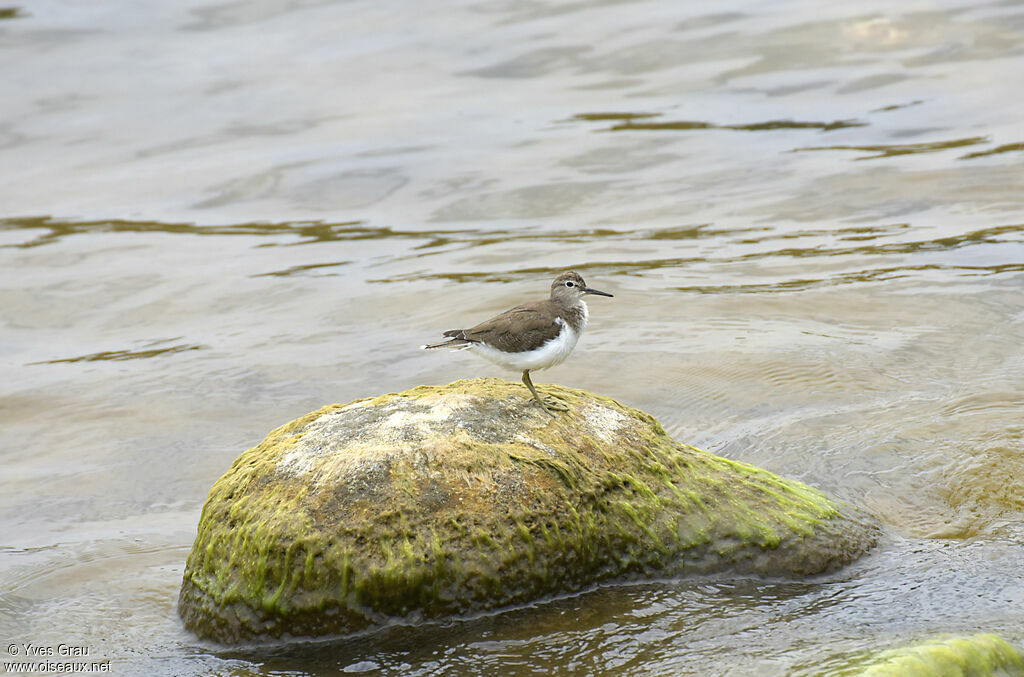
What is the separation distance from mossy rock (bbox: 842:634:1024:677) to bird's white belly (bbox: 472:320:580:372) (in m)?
2.30

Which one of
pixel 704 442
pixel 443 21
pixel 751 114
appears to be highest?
pixel 443 21

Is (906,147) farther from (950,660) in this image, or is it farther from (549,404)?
(950,660)

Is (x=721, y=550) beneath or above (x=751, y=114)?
beneath

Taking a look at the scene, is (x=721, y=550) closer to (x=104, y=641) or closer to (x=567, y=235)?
(x=104, y=641)

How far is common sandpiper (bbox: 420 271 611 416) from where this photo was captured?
595 centimetres

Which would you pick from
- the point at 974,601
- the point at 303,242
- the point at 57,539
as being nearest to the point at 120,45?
the point at 303,242

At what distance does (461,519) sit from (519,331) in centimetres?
134

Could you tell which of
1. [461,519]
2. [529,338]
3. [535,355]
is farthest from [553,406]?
[461,519]

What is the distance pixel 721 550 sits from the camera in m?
5.43

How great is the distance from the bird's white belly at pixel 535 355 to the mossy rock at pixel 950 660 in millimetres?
2297

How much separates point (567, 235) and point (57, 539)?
23.1 feet

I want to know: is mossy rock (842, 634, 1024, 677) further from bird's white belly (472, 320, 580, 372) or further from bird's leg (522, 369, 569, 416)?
bird's white belly (472, 320, 580, 372)

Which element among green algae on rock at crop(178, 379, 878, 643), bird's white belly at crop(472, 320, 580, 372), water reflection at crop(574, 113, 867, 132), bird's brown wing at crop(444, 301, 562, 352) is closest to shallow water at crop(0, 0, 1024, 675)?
water reflection at crop(574, 113, 867, 132)

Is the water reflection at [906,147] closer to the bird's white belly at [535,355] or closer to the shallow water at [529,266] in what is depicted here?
the shallow water at [529,266]
